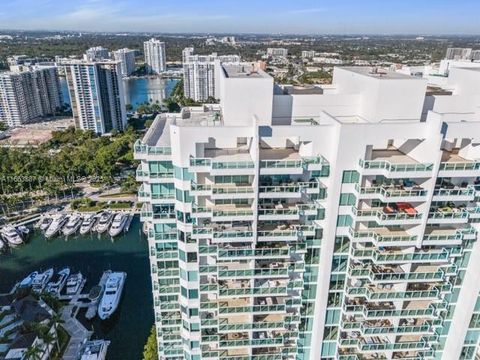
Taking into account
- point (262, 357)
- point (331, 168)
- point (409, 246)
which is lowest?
point (262, 357)

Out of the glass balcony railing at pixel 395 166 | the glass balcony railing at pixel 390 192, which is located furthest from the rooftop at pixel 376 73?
the glass balcony railing at pixel 390 192

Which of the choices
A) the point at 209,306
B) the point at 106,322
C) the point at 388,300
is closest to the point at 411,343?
the point at 388,300

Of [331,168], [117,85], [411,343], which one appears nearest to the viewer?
[331,168]

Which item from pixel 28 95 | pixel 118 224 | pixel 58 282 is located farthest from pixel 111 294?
pixel 28 95

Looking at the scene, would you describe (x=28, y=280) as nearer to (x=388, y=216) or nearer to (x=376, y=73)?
(x=388, y=216)

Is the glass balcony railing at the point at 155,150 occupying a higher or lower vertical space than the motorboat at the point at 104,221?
higher

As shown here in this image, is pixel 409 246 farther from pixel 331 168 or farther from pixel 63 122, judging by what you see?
pixel 63 122

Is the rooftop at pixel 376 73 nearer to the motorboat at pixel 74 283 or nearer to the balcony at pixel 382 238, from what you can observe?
the balcony at pixel 382 238
